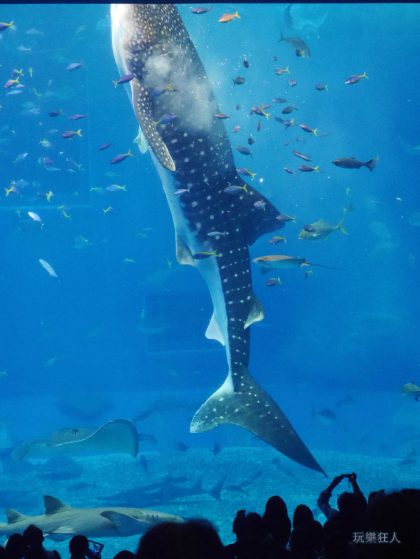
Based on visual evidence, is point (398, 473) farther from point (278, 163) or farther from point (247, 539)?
point (278, 163)

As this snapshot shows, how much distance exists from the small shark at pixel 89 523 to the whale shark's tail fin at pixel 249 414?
2.92ft

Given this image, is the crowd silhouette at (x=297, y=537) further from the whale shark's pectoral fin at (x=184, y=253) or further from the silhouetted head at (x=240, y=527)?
the whale shark's pectoral fin at (x=184, y=253)

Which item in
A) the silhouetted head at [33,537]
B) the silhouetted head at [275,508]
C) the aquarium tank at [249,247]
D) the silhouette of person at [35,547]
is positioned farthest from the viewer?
the aquarium tank at [249,247]

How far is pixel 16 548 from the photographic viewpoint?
2.51 meters

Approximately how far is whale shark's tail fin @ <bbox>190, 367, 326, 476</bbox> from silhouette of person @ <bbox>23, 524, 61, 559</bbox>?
2270 millimetres

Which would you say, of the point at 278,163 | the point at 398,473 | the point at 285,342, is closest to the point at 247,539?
the point at 398,473

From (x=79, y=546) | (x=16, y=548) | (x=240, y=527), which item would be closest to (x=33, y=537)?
(x=16, y=548)

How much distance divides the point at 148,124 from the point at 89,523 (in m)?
3.59

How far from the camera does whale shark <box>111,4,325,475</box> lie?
452 centimetres

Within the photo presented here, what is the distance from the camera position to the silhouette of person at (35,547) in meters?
2.40

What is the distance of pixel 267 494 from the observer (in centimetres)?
Result: 1071

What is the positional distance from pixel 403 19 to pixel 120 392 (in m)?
21.6

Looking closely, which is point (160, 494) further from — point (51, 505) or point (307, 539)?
point (307, 539)

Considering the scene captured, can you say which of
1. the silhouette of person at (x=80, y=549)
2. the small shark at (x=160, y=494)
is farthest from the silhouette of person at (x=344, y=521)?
the small shark at (x=160, y=494)
